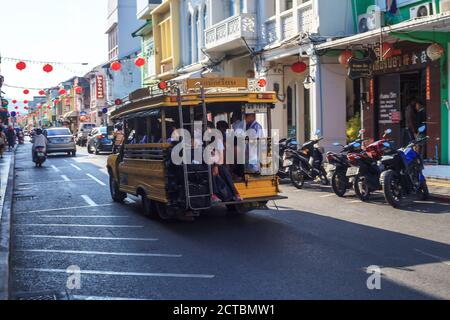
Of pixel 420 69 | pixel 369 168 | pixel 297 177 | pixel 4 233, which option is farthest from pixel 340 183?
pixel 4 233

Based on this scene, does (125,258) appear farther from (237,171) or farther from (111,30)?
(111,30)

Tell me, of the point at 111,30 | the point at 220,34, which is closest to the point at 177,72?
the point at 220,34

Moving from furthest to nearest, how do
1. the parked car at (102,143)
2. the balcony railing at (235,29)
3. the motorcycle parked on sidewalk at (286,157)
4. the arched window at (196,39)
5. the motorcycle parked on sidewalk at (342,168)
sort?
the parked car at (102,143)
the arched window at (196,39)
the balcony railing at (235,29)
the motorcycle parked on sidewalk at (286,157)
the motorcycle parked on sidewalk at (342,168)

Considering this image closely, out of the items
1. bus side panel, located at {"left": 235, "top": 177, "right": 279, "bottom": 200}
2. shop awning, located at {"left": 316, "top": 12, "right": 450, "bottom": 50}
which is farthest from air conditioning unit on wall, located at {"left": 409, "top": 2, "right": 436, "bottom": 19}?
bus side panel, located at {"left": 235, "top": 177, "right": 279, "bottom": 200}

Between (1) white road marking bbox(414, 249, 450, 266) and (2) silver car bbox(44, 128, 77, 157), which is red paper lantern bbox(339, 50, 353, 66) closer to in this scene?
(1) white road marking bbox(414, 249, 450, 266)

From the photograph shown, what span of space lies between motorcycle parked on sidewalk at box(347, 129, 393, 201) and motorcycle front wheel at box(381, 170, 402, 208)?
56 cm

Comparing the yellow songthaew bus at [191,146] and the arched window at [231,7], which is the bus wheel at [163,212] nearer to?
the yellow songthaew bus at [191,146]

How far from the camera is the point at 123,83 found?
182 ft

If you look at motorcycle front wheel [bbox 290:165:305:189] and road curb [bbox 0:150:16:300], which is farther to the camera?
motorcycle front wheel [bbox 290:165:305:189]

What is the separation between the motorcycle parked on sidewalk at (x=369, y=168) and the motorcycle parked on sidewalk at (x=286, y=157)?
3121mm

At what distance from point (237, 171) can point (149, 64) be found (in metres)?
30.5

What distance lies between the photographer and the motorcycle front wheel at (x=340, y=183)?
41.9 ft

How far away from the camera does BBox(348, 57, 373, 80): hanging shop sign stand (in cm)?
1664

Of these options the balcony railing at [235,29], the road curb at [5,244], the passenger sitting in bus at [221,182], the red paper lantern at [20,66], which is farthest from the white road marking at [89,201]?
→ the balcony railing at [235,29]
